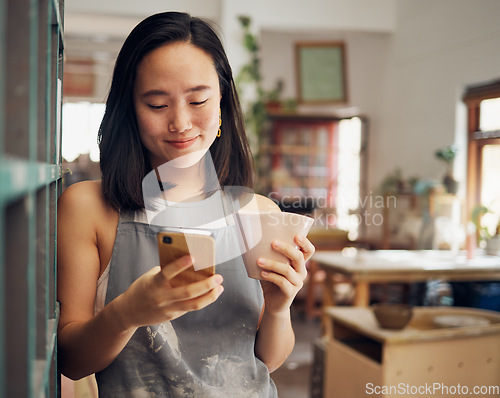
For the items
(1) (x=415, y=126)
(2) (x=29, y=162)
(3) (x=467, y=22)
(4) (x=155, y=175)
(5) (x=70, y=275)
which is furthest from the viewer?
(1) (x=415, y=126)

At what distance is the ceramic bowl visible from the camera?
2074mm

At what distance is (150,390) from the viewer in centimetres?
92

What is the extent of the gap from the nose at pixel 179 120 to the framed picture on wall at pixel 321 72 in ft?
16.0

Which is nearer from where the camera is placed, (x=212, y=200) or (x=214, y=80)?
(x=214, y=80)

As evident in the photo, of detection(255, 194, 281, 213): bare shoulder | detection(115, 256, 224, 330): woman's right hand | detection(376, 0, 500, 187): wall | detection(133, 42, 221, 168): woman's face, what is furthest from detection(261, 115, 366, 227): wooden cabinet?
detection(115, 256, 224, 330): woman's right hand

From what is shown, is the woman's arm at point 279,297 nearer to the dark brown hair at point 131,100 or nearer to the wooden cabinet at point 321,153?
the dark brown hair at point 131,100

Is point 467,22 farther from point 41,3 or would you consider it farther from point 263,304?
point 41,3

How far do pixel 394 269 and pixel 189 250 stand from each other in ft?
8.54

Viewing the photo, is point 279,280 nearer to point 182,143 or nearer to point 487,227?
point 182,143

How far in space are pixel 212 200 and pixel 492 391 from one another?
1767 millimetres

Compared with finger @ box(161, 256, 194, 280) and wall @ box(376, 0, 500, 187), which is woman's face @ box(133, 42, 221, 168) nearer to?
finger @ box(161, 256, 194, 280)

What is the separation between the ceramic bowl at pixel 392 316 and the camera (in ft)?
6.81

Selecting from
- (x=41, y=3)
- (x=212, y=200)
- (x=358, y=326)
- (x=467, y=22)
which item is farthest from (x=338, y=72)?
(x=41, y=3)

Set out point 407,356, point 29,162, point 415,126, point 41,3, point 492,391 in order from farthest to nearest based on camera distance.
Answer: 1. point 415,126
2. point 492,391
3. point 407,356
4. point 41,3
5. point 29,162
